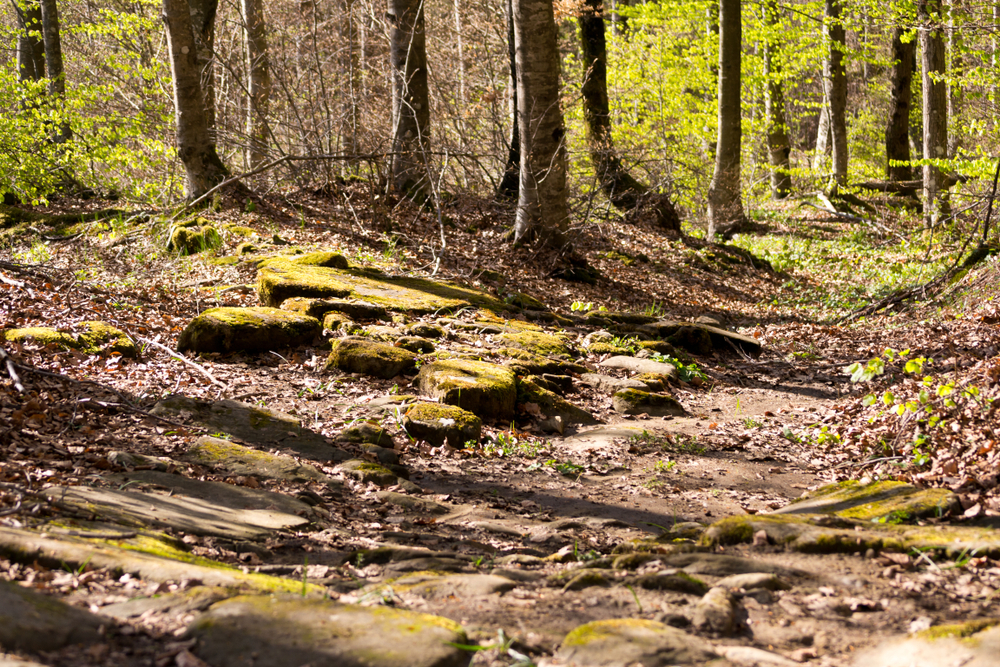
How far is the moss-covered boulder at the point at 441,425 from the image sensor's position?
5.88 metres

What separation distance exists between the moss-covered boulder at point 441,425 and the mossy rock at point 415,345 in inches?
52.9

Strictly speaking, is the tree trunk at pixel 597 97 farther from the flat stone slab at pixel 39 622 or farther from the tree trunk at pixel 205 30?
the flat stone slab at pixel 39 622

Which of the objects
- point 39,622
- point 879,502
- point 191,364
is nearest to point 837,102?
point 879,502

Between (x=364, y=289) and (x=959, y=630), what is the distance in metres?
7.09

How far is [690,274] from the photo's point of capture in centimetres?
1308

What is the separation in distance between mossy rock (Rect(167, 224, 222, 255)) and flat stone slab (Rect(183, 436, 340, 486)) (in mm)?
5709

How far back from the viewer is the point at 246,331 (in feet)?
23.5

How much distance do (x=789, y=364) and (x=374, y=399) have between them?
5.27 metres

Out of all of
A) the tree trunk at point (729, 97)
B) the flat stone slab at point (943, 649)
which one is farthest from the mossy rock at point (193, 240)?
the tree trunk at point (729, 97)

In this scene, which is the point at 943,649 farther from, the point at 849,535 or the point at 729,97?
the point at 729,97

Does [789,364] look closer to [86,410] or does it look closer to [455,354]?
[455,354]

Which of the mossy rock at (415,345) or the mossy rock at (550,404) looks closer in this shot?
the mossy rock at (550,404)

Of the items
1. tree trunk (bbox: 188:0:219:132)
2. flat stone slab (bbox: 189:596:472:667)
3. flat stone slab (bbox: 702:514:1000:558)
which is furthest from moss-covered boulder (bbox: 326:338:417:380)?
tree trunk (bbox: 188:0:219:132)

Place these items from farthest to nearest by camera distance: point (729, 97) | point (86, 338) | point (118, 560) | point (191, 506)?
point (729, 97), point (86, 338), point (191, 506), point (118, 560)
